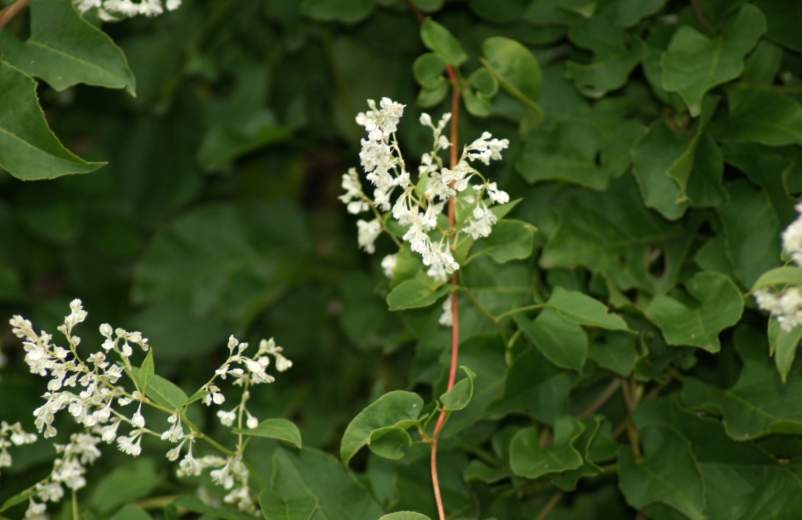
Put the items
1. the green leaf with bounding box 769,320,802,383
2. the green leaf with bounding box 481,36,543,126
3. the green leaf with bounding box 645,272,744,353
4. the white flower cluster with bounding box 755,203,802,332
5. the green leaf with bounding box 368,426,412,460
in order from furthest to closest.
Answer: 1. the green leaf with bounding box 481,36,543,126
2. the green leaf with bounding box 645,272,744,353
3. the green leaf with bounding box 368,426,412,460
4. the green leaf with bounding box 769,320,802,383
5. the white flower cluster with bounding box 755,203,802,332

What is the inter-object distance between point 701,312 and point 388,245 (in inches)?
32.9

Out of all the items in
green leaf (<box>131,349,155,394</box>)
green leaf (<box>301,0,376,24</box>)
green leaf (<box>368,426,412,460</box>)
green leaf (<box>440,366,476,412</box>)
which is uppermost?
green leaf (<box>301,0,376,24</box>)

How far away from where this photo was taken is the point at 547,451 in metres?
1.43

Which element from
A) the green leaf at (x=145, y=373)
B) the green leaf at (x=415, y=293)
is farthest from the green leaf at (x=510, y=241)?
the green leaf at (x=145, y=373)

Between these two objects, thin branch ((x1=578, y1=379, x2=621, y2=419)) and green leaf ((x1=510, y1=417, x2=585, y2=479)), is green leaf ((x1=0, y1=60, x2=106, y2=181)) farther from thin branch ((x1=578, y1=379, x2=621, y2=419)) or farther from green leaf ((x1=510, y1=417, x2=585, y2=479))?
thin branch ((x1=578, y1=379, x2=621, y2=419))

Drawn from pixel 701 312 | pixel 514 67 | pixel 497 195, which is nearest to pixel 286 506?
pixel 497 195

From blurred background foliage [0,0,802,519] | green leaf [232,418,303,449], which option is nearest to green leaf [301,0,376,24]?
blurred background foliage [0,0,802,519]

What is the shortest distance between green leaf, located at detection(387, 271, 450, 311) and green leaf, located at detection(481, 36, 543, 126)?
391mm

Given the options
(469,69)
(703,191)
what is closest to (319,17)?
(469,69)

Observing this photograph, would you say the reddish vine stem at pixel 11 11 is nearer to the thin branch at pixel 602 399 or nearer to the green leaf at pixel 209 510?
the green leaf at pixel 209 510

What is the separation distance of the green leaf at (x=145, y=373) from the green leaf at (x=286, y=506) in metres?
0.22

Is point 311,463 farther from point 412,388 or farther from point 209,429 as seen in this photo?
point 209,429

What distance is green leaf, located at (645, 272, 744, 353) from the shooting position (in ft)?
4.48

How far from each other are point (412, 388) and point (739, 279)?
A: 0.53 m
